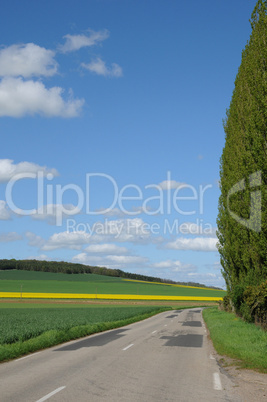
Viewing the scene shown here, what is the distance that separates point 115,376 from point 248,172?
560 inches

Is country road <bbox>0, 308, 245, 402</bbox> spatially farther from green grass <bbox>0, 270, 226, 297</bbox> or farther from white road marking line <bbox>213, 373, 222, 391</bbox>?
green grass <bbox>0, 270, 226, 297</bbox>

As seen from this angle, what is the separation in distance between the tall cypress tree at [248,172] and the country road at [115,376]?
828 cm

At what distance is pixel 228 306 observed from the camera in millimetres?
40031

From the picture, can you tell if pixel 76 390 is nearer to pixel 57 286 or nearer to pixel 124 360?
pixel 124 360

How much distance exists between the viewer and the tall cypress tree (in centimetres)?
1927

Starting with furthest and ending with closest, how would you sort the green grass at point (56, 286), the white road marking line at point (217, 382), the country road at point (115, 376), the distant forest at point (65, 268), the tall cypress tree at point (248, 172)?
the distant forest at point (65, 268)
the green grass at point (56, 286)
the tall cypress tree at point (248, 172)
the white road marking line at point (217, 382)
the country road at point (115, 376)

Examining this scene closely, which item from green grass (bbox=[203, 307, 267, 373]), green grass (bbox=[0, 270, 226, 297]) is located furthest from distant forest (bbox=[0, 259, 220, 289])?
green grass (bbox=[203, 307, 267, 373])

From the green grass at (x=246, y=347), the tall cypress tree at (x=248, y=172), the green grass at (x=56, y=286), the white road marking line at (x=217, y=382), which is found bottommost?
the green grass at (x=56, y=286)

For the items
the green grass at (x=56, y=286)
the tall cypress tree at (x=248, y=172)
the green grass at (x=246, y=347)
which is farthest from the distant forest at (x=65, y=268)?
the green grass at (x=246, y=347)

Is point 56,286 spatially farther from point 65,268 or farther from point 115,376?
point 115,376

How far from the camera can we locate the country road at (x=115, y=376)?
26.4 feet

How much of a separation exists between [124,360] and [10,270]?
4794 inches

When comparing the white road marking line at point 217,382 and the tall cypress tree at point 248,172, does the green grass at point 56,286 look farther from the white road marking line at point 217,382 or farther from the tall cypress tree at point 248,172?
the white road marking line at point 217,382

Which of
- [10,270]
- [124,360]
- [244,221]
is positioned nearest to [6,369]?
[124,360]
